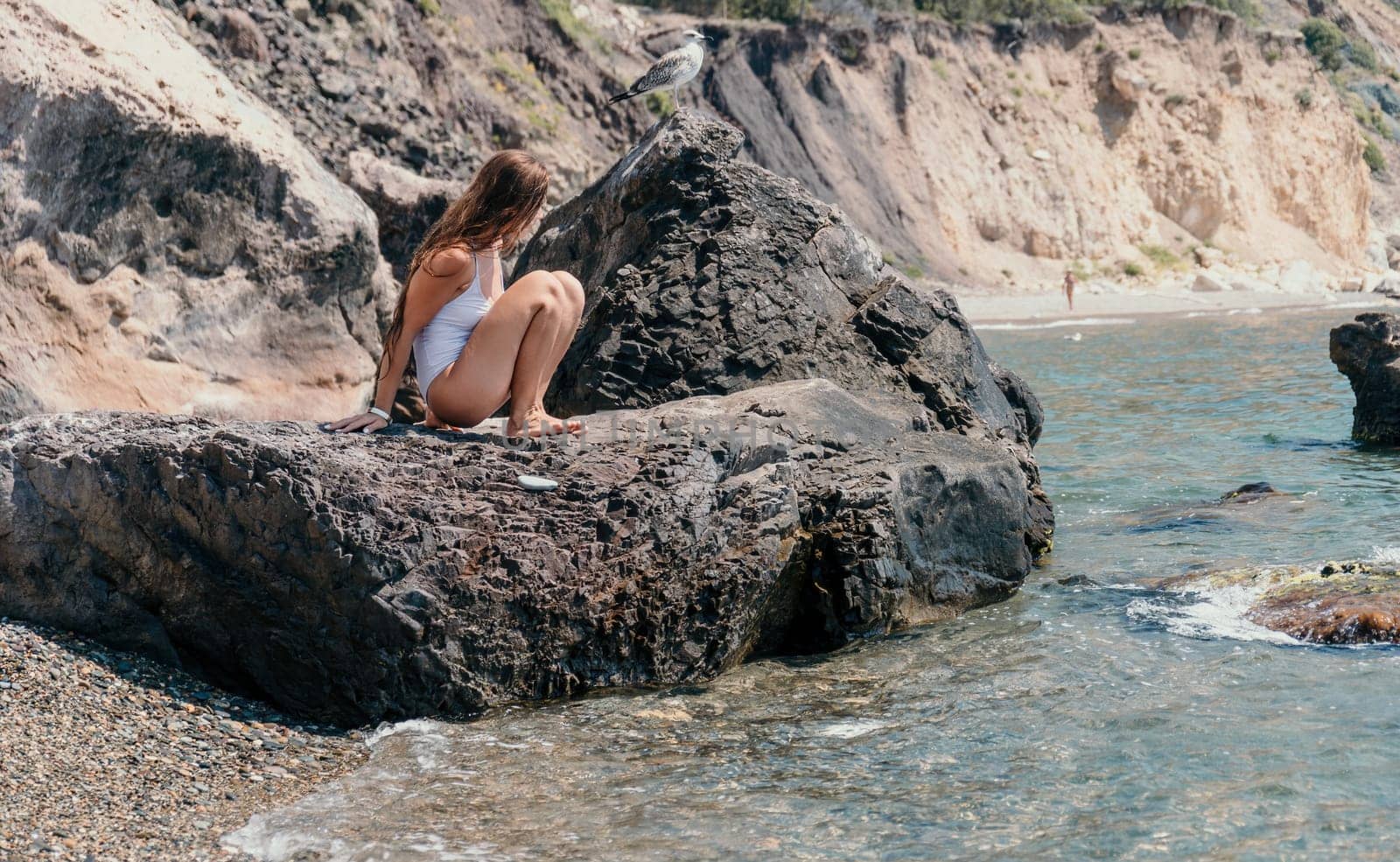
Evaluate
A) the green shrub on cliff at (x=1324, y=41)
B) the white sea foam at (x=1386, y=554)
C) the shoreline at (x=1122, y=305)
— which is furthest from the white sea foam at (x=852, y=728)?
the green shrub on cliff at (x=1324, y=41)

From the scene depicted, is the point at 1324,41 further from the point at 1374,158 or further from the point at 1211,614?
the point at 1211,614

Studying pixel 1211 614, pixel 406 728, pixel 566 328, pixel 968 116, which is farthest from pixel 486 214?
pixel 968 116

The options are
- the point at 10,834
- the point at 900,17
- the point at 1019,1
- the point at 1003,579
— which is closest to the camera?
the point at 10,834

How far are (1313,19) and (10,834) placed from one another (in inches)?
2910

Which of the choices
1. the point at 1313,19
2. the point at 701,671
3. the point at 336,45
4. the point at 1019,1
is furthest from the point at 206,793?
the point at 1313,19

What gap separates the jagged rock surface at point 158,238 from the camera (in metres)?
7.30

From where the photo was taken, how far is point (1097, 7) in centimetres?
4709

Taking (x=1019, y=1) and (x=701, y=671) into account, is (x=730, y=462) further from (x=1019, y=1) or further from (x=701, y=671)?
(x=1019, y=1)

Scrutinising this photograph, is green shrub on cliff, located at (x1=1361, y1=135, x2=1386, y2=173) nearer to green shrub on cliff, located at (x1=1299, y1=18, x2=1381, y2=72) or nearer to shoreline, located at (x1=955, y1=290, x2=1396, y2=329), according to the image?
green shrub on cliff, located at (x1=1299, y1=18, x2=1381, y2=72)

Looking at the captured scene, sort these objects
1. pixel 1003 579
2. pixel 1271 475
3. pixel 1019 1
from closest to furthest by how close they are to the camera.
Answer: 1. pixel 1003 579
2. pixel 1271 475
3. pixel 1019 1

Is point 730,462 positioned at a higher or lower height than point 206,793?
higher

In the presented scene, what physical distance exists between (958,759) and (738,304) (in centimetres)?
298

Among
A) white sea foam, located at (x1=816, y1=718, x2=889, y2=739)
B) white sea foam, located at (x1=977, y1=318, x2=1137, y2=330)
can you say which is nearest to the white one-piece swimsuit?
white sea foam, located at (x1=816, y1=718, x2=889, y2=739)

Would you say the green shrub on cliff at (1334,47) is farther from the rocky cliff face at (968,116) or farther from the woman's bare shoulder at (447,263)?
the woman's bare shoulder at (447,263)
